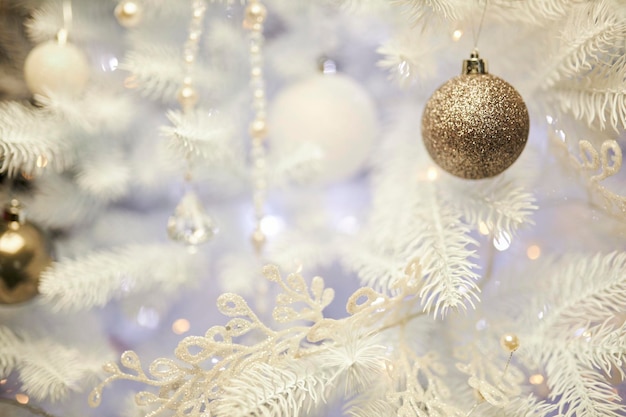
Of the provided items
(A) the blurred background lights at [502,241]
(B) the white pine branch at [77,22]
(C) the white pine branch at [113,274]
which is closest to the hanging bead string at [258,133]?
(C) the white pine branch at [113,274]

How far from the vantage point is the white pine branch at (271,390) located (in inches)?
16.2

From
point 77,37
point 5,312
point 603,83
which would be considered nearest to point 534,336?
point 603,83

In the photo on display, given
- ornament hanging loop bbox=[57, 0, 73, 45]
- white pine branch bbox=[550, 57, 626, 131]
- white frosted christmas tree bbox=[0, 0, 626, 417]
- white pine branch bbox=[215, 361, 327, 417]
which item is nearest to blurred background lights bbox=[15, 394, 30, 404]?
white frosted christmas tree bbox=[0, 0, 626, 417]

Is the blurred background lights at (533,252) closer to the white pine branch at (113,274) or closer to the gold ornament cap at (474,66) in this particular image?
the gold ornament cap at (474,66)

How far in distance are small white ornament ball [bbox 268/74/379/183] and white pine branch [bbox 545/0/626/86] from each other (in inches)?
11.7

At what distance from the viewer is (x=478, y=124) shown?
1.66 ft

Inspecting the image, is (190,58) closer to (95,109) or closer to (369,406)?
(95,109)

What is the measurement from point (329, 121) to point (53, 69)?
14.9 inches

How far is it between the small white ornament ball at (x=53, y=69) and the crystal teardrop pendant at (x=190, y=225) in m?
0.22

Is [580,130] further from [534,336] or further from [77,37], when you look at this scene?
[77,37]

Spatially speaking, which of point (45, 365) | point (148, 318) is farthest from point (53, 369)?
point (148, 318)

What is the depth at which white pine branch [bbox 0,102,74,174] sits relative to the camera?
623 mm

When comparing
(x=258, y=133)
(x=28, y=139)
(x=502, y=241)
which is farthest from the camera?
(x=258, y=133)

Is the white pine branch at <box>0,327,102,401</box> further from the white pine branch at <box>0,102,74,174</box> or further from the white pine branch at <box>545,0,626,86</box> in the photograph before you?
the white pine branch at <box>545,0,626,86</box>
